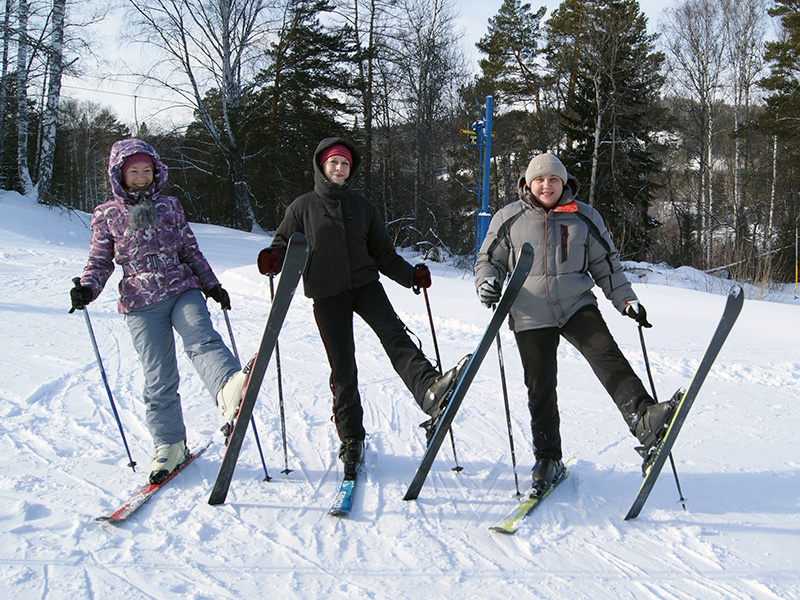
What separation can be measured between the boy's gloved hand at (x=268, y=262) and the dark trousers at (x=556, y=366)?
1.26m

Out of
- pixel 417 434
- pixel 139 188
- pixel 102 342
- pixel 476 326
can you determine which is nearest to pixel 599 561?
pixel 417 434

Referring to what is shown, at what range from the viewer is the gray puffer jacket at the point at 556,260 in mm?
2629

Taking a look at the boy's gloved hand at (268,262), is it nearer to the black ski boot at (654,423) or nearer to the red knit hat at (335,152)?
the red knit hat at (335,152)

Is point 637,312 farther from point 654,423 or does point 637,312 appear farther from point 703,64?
point 703,64

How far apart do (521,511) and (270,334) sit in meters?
1.36

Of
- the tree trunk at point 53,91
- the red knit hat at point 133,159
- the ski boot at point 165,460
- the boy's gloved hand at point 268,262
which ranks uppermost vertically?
the tree trunk at point 53,91

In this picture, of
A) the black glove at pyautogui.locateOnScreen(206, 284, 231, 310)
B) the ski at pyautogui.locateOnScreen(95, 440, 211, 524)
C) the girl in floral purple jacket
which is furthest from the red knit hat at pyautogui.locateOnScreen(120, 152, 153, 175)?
the ski at pyautogui.locateOnScreen(95, 440, 211, 524)

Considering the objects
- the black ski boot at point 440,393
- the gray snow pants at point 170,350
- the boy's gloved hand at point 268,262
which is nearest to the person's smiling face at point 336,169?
the boy's gloved hand at point 268,262

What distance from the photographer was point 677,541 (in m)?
2.25

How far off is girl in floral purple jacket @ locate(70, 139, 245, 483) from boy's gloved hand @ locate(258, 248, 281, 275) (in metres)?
0.23

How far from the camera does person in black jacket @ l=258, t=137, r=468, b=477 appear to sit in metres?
2.76

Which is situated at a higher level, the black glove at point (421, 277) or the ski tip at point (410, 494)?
the black glove at point (421, 277)

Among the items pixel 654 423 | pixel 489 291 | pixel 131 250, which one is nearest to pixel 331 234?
pixel 489 291

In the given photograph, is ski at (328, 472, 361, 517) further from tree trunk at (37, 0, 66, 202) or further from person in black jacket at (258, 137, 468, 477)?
tree trunk at (37, 0, 66, 202)
